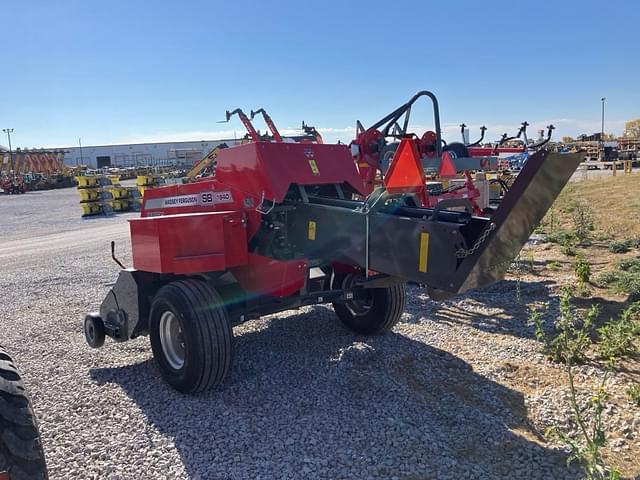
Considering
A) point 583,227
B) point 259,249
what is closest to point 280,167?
point 259,249

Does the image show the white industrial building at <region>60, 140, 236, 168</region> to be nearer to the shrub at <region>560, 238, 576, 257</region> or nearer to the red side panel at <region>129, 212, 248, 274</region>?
the shrub at <region>560, 238, 576, 257</region>

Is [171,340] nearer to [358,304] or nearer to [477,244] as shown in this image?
[358,304]

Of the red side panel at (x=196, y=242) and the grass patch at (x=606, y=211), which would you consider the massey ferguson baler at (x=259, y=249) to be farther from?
the grass patch at (x=606, y=211)

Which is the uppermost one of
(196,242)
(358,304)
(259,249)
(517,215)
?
(517,215)

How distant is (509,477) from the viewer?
10.0 ft

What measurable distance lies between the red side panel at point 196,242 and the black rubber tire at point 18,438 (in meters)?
1.96

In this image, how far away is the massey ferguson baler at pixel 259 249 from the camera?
367cm

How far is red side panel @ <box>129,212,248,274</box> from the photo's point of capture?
4.36 m

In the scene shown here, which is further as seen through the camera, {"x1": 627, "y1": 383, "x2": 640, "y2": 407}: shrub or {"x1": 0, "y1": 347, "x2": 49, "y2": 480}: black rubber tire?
{"x1": 627, "y1": 383, "x2": 640, "y2": 407}: shrub

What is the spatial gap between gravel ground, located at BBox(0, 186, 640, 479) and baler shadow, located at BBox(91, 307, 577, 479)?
0.04 feet

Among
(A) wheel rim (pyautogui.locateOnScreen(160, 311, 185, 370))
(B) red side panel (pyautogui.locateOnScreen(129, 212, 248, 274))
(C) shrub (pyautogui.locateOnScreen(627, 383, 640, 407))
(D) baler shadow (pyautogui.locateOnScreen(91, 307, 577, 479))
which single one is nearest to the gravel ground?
(D) baler shadow (pyautogui.locateOnScreen(91, 307, 577, 479))

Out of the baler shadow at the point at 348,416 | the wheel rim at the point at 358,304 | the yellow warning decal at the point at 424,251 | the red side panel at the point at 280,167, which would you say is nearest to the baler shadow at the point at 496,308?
the wheel rim at the point at 358,304

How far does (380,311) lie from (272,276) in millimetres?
1407

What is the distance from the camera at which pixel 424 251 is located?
324 centimetres
